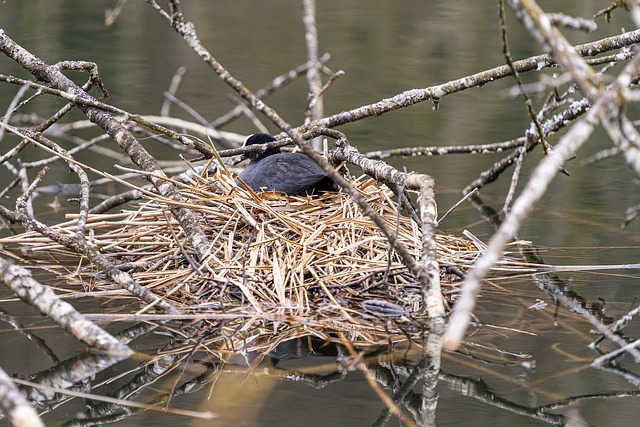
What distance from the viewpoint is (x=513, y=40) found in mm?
11867

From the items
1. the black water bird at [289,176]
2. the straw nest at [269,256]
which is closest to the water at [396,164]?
the straw nest at [269,256]

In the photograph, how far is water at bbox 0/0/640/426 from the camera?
2.79m

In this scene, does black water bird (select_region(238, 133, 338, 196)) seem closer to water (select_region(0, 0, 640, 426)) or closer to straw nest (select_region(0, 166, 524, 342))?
straw nest (select_region(0, 166, 524, 342))

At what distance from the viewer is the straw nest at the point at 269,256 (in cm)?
351

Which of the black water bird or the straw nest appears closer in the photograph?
the straw nest

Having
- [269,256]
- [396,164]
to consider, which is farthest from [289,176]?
[396,164]

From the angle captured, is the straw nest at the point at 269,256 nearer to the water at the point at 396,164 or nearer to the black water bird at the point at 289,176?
the black water bird at the point at 289,176

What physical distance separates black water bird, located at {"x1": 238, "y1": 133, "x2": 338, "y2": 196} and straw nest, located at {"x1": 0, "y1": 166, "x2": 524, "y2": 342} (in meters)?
0.07

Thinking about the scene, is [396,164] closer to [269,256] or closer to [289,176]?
[289,176]

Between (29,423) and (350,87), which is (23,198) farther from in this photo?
(350,87)

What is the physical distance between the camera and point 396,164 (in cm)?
662

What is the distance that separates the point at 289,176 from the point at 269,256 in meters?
0.57

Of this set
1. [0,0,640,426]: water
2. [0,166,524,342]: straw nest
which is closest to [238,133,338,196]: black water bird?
[0,166,524,342]: straw nest

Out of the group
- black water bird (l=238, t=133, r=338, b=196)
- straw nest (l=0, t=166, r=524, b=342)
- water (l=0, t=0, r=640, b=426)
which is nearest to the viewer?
water (l=0, t=0, r=640, b=426)
